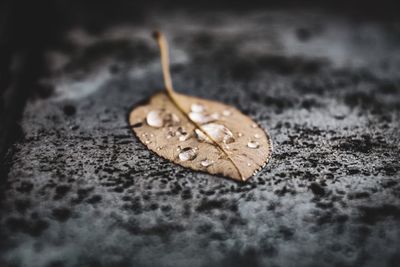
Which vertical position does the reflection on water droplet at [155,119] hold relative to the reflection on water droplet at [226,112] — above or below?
below

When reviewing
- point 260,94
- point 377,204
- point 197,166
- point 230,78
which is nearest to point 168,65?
point 230,78

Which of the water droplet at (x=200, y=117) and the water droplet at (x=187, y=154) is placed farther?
the water droplet at (x=200, y=117)

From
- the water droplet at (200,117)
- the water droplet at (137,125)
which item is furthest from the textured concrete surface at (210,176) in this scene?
the water droplet at (200,117)

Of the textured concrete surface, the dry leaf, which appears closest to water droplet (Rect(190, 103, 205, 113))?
the dry leaf

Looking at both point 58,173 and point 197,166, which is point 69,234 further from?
point 197,166

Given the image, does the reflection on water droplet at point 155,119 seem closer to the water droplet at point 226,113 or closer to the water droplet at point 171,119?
the water droplet at point 171,119

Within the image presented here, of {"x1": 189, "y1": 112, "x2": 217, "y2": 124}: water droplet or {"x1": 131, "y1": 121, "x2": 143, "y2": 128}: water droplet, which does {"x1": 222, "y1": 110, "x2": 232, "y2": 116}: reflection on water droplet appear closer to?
{"x1": 189, "y1": 112, "x2": 217, "y2": 124}: water droplet

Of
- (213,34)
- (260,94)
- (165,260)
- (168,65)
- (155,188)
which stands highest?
(213,34)
